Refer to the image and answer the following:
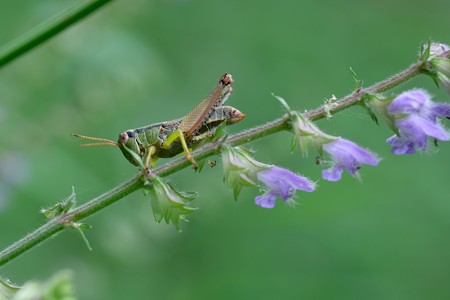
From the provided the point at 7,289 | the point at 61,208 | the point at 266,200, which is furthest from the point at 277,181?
the point at 7,289

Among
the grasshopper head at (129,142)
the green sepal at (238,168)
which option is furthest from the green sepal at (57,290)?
the grasshopper head at (129,142)

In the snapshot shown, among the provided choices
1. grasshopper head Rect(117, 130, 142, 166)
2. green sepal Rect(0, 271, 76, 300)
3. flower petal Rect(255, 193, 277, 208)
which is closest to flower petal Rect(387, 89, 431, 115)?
flower petal Rect(255, 193, 277, 208)

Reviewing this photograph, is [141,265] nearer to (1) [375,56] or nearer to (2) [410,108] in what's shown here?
(2) [410,108]

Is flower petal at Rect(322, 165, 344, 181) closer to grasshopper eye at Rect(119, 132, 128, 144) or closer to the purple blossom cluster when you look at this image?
the purple blossom cluster

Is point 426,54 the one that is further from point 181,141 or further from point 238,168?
point 181,141

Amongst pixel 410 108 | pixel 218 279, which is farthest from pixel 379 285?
pixel 410 108

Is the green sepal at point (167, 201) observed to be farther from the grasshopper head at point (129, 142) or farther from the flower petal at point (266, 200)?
the grasshopper head at point (129, 142)
